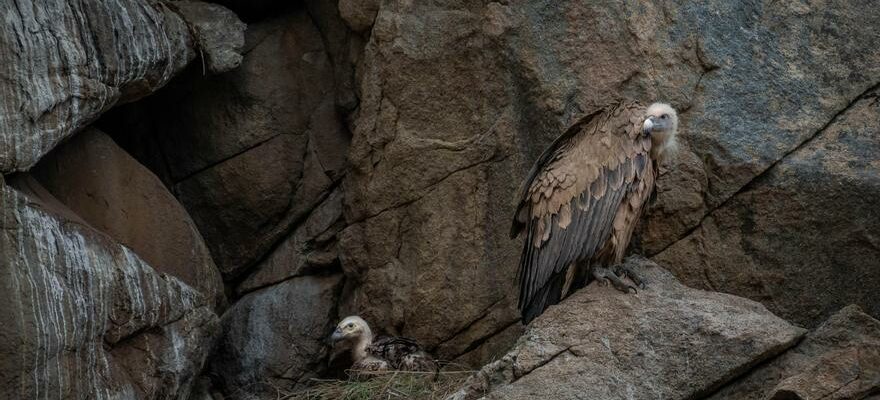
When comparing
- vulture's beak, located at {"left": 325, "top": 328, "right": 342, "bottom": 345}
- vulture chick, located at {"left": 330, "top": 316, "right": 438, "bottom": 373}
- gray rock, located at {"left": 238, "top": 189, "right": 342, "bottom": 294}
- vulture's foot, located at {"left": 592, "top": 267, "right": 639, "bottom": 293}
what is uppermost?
gray rock, located at {"left": 238, "top": 189, "right": 342, "bottom": 294}

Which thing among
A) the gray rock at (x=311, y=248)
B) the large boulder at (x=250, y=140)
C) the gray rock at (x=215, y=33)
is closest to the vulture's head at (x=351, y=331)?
the gray rock at (x=311, y=248)

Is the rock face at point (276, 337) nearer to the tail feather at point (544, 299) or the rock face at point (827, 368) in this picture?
the tail feather at point (544, 299)

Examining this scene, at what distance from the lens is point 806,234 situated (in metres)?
A: 8.92

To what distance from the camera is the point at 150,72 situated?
9.42m

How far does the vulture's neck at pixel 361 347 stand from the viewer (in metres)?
9.52

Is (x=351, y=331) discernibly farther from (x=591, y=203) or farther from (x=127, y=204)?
(x=591, y=203)

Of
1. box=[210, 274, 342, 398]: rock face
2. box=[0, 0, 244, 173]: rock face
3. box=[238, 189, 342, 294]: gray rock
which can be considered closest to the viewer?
box=[0, 0, 244, 173]: rock face

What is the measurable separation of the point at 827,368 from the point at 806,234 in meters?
1.84

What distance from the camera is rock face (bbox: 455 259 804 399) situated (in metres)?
7.42

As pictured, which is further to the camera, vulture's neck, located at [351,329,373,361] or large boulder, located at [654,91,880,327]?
vulture's neck, located at [351,329,373,361]

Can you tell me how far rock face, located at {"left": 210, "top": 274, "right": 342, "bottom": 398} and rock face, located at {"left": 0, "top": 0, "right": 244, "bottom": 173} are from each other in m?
1.64

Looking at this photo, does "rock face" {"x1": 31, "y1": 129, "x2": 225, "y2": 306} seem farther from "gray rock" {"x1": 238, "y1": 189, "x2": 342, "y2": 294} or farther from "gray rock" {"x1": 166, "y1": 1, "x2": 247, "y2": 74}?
"gray rock" {"x1": 166, "y1": 1, "x2": 247, "y2": 74}

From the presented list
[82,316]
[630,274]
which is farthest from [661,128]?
[82,316]

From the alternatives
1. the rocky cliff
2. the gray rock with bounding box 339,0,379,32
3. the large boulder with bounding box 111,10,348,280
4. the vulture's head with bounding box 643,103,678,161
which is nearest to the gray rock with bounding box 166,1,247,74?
the rocky cliff
